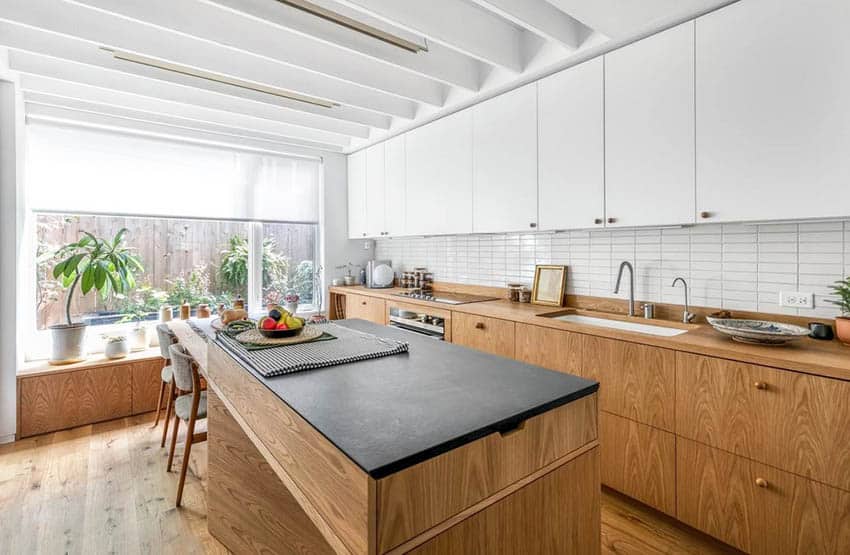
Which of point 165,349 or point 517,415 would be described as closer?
→ point 517,415

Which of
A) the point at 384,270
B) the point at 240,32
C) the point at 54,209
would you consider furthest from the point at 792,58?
the point at 54,209

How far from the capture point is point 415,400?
43.5 inches

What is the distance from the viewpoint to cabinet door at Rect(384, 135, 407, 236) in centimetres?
393

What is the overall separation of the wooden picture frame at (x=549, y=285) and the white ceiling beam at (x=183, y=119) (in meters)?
2.57

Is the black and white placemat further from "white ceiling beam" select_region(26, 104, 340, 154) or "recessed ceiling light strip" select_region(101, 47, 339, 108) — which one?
"white ceiling beam" select_region(26, 104, 340, 154)

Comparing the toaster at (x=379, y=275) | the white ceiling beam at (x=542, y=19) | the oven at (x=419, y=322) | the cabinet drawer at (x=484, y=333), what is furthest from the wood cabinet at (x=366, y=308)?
the white ceiling beam at (x=542, y=19)

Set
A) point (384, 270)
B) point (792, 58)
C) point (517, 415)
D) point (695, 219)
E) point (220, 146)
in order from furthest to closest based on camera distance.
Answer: point (384, 270) → point (220, 146) → point (695, 219) → point (792, 58) → point (517, 415)

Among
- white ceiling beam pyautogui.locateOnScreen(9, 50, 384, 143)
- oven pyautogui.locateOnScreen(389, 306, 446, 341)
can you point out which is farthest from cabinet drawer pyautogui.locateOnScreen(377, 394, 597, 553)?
white ceiling beam pyautogui.locateOnScreen(9, 50, 384, 143)

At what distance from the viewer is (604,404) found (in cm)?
219

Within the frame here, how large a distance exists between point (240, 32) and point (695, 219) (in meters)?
2.56

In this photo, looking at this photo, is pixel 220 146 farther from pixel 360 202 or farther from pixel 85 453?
pixel 85 453

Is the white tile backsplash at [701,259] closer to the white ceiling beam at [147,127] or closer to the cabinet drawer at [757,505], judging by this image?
the cabinet drawer at [757,505]

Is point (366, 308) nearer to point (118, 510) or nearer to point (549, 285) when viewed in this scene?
point (549, 285)

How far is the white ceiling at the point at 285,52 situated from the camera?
6.61 feet
